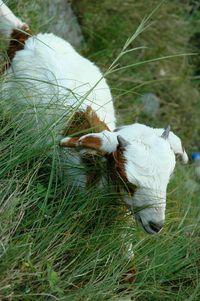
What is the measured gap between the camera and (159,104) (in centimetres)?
904

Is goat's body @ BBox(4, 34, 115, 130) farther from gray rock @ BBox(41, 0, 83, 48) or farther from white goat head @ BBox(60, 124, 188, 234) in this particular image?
gray rock @ BBox(41, 0, 83, 48)

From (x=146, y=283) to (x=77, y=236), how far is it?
565 mm

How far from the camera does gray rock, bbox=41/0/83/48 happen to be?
23.5 ft

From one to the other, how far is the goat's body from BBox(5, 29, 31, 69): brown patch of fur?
0.12ft

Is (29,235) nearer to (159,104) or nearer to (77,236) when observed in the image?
(77,236)

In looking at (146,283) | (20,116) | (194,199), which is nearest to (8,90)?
(20,116)

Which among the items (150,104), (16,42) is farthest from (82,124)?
(150,104)

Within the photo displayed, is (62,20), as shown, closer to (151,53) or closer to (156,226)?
(151,53)

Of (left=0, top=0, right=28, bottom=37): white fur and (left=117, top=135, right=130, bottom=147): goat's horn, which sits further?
(left=0, top=0, right=28, bottom=37): white fur

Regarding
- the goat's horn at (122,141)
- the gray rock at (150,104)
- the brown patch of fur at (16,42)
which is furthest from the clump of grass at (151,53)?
the goat's horn at (122,141)

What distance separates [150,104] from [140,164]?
459 centimetres

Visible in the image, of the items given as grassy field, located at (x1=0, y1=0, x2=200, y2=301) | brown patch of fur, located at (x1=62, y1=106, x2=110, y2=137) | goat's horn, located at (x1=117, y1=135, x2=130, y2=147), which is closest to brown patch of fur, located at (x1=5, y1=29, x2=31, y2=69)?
grassy field, located at (x1=0, y1=0, x2=200, y2=301)

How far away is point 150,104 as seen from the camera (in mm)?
8805

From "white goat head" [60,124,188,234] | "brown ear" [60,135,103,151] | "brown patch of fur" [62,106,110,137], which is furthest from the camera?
"brown patch of fur" [62,106,110,137]
